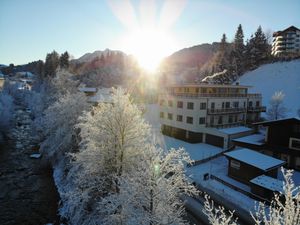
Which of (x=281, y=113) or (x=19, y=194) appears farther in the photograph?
(x=281, y=113)

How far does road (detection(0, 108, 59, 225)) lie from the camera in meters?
22.3

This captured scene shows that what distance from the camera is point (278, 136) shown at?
1136 inches

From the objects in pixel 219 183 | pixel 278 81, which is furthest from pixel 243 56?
pixel 219 183

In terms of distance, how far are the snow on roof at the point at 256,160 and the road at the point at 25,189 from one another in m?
19.3

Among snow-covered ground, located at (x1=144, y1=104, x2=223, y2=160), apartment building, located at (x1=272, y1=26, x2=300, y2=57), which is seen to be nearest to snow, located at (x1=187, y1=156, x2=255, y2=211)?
snow-covered ground, located at (x1=144, y1=104, x2=223, y2=160)

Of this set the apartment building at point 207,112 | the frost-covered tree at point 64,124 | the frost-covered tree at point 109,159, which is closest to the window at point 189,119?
the apartment building at point 207,112

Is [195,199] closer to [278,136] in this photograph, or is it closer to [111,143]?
[111,143]

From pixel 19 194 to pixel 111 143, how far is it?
1497 centimetres

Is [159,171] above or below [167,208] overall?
above

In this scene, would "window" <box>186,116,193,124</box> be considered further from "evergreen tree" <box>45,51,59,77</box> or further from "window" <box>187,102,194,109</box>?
"evergreen tree" <box>45,51,59,77</box>

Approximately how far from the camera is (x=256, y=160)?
24156 mm

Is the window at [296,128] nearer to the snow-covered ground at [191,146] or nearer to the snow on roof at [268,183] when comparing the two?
the snow on roof at [268,183]

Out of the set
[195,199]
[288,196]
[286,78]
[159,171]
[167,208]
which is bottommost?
[195,199]

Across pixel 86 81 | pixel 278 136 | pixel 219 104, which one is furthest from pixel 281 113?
pixel 86 81
